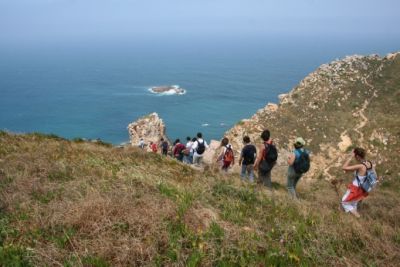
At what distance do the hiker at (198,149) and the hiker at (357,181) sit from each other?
801 centimetres

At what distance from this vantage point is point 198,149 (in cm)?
1554

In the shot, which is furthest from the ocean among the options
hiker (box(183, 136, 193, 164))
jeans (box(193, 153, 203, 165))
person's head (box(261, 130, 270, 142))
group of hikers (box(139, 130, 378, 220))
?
person's head (box(261, 130, 270, 142))

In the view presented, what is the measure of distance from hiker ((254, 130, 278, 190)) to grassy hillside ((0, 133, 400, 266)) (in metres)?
2.43

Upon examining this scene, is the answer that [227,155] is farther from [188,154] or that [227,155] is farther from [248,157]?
[188,154]

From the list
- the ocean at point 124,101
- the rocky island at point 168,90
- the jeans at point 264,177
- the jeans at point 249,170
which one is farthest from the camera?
the rocky island at point 168,90

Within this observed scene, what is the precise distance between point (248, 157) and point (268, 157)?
1511mm

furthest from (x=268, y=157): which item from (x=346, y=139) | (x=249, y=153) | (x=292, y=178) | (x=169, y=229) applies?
(x=346, y=139)

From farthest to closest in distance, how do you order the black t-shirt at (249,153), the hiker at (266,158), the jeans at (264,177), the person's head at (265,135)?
the black t-shirt at (249,153) → the jeans at (264,177) → the hiker at (266,158) → the person's head at (265,135)

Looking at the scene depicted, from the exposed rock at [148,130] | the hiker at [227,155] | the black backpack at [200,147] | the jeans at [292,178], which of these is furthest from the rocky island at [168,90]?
the jeans at [292,178]

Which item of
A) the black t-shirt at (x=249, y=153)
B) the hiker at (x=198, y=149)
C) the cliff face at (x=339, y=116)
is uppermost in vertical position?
the black t-shirt at (x=249, y=153)

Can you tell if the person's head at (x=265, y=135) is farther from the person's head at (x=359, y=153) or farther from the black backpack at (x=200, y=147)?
the black backpack at (x=200, y=147)

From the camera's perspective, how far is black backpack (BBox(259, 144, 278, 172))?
10.1 m

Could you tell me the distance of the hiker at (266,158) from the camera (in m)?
10.0

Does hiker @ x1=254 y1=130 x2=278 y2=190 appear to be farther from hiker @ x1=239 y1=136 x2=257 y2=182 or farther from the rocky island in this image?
the rocky island
